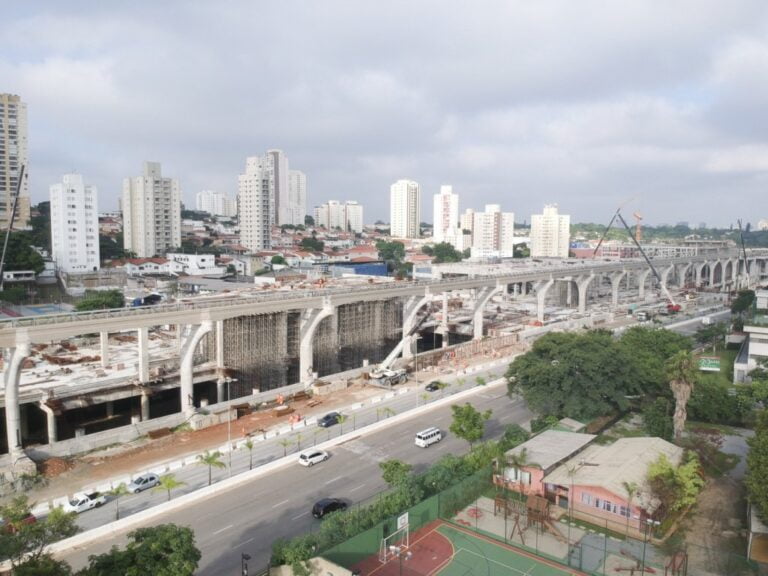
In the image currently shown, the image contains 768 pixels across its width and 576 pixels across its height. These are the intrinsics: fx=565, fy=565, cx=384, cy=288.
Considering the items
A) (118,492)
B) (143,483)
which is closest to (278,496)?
(143,483)

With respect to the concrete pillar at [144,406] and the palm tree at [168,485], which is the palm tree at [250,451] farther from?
the concrete pillar at [144,406]

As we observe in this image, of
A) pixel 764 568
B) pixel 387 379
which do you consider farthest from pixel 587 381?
pixel 387 379

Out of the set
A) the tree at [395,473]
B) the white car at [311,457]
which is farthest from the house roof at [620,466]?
the white car at [311,457]

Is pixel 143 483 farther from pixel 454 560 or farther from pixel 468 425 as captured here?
pixel 468 425

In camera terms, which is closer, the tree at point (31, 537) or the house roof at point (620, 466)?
the tree at point (31, 537)

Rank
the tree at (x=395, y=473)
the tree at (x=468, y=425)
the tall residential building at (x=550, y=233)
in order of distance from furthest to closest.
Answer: the tall residential building at (x=550, y=233)
the tree at (x=468, y=425)
the tree at (x=395, y=473)

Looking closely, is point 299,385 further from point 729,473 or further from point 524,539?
point 729,473

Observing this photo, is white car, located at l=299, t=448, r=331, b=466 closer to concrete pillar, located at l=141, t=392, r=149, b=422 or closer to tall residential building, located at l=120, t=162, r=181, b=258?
concrete pillar, located at l=141, t=392, r=149, b=422
